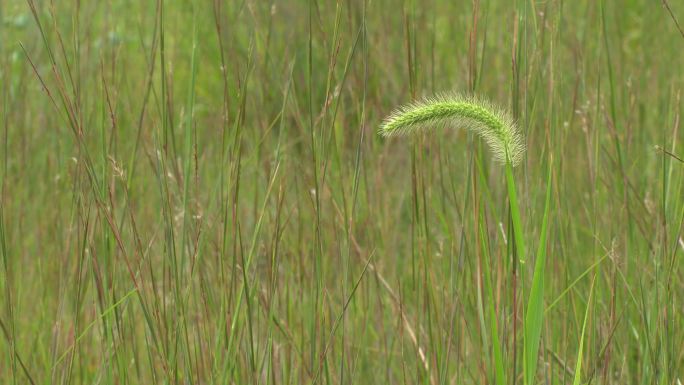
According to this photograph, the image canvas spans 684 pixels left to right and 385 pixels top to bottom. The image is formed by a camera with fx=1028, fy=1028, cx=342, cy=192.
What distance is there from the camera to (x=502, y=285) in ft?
5.91

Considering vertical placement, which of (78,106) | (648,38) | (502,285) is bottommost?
(502,285)

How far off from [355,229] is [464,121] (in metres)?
1.30

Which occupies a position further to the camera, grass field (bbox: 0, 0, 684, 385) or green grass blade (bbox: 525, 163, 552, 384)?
grass field (bbox: 0, 0, 684, 385)

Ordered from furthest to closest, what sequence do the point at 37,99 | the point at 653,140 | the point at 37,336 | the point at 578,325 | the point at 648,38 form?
the point at 37,99
the point at 648,38
the point at 653,140
the point at 37,336
the point at 578,325

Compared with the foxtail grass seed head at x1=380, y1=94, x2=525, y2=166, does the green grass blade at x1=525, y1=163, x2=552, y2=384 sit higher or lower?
lower

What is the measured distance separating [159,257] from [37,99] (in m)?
1.64

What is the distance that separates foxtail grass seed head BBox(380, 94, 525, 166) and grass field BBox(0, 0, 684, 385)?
0.28 ft

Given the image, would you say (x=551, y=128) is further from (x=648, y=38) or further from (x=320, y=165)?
(x=648, y=38)

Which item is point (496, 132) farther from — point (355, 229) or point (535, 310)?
point (355, 229)

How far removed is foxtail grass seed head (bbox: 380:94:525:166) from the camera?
1.34m

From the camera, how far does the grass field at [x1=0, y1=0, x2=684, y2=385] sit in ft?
5.41

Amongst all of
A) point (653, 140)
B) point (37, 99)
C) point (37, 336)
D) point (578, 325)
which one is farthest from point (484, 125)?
A: point (37, 99)

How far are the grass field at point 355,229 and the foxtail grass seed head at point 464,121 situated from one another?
0.08 m

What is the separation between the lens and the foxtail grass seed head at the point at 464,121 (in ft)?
4.38
